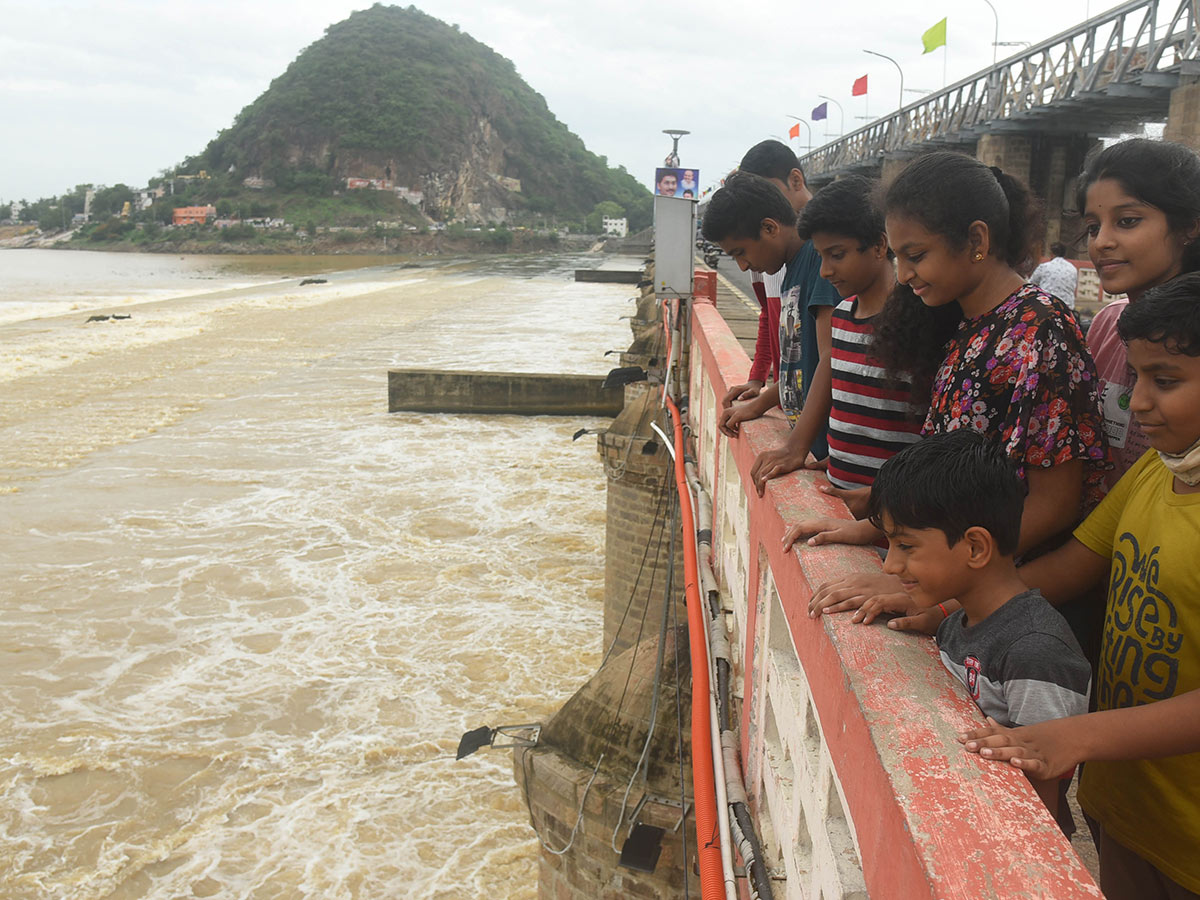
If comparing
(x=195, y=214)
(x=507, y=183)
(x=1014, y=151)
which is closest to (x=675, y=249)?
(x=1014, y=151)

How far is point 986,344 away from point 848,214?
2.74ft

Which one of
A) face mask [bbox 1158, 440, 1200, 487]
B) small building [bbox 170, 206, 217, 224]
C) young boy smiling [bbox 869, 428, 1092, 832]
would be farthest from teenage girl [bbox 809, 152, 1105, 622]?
small building [bbox 170, 206, 217, 224]

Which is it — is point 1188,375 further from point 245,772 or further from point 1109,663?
point 245,772

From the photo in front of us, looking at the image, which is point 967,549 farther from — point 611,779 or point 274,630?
point 274,630

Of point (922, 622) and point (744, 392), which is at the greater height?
point (744, 392)

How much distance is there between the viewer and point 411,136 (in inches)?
4742

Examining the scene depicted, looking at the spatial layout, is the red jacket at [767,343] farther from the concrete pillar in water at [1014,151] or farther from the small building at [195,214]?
the small building at [195,214]

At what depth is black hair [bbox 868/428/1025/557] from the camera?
6.00 feet

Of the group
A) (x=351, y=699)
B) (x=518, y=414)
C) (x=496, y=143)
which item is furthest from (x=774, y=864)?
(x=496, y=143)

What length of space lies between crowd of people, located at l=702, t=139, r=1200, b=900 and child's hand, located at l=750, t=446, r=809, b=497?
0.31 metres

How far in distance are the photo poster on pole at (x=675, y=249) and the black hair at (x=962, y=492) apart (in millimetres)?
5182

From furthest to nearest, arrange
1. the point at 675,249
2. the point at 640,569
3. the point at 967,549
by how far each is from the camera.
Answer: the point at 640,569 → the point at 675,249 → the point at 967,549

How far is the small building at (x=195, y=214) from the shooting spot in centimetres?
11206

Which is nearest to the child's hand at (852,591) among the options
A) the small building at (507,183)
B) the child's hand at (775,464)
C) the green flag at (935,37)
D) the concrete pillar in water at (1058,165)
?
the child's hand at (775,464)
